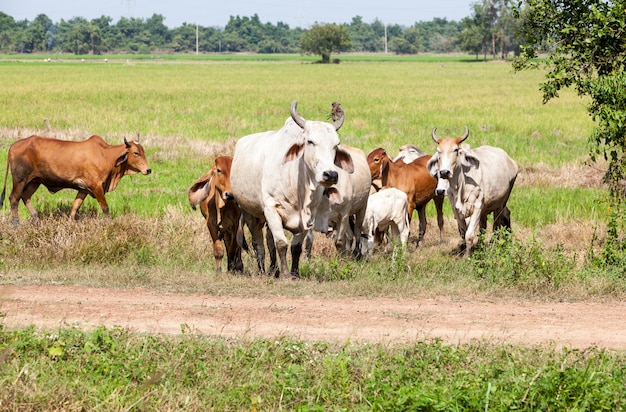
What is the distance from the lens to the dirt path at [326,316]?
7797 mm

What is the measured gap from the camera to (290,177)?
424 inches

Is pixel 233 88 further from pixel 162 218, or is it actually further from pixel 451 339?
pixel 451 339

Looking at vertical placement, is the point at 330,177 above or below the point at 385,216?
above

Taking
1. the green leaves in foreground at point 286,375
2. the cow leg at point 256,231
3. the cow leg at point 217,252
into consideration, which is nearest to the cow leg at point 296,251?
the cow leg at point 256,231

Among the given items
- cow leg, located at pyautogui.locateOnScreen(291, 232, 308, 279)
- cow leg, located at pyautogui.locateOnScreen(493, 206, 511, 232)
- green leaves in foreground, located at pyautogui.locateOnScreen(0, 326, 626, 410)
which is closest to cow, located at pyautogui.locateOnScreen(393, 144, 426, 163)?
cow leg, located at pyautogui.locateOnScreen(493, 206, 511, 232)

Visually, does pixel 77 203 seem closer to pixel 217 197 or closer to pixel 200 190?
pixel 200 190

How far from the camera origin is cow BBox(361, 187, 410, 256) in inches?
532

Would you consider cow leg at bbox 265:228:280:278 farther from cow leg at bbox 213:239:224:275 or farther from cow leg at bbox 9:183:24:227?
cow leg at bbox 9:183:24:227

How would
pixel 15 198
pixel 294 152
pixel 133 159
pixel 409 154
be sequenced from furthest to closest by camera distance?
pixel 409 154 < pixel 133 159 < pixel 15 198 < pixel 294 152

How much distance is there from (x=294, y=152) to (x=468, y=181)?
3.78 meters

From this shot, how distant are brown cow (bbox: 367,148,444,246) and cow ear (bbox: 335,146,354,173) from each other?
4.15 metres

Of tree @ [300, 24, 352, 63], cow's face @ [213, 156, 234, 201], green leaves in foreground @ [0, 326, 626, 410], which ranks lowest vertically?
green leaves in foreground @ [0, 326, 626, 410]

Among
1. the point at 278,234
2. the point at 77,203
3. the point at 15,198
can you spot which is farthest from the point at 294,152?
the point at 15,198

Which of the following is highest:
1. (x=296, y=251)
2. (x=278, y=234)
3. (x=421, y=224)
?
(x=278, y=234)
